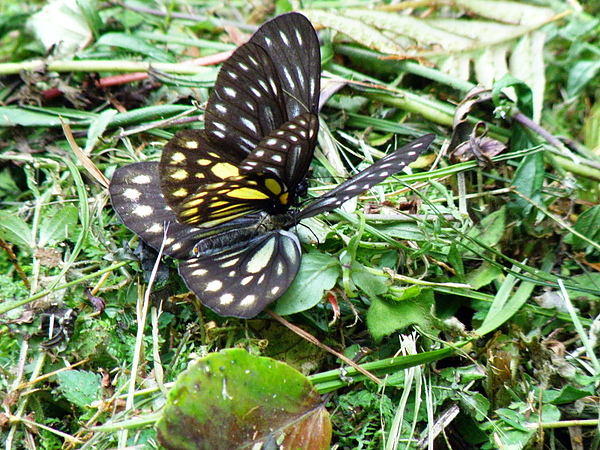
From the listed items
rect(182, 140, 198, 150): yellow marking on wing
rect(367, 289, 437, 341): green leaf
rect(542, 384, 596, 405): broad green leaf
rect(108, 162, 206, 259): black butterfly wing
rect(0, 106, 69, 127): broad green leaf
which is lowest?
rect(542, 384, 596, 405): broad green leaf

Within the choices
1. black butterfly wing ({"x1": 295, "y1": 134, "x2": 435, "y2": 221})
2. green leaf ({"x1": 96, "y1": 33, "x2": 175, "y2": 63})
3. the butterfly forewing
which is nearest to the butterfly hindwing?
the butterfly forewing

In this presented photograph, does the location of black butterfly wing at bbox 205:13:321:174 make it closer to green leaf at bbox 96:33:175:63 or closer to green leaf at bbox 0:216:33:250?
green leaf at bbox 0:216:33:250

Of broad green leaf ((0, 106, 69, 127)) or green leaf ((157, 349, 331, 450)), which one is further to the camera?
broad green leaf ((0, 106, 69, 127))

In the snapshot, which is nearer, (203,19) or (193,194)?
(193,194)

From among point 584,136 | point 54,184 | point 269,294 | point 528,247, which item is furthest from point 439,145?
point 54,184

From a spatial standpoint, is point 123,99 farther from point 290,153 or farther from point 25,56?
point 290,153

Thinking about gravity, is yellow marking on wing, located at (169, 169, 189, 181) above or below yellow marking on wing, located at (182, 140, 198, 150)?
below

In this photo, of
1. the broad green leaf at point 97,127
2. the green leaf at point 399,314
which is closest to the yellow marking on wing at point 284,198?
the green leaf at point 399,314
